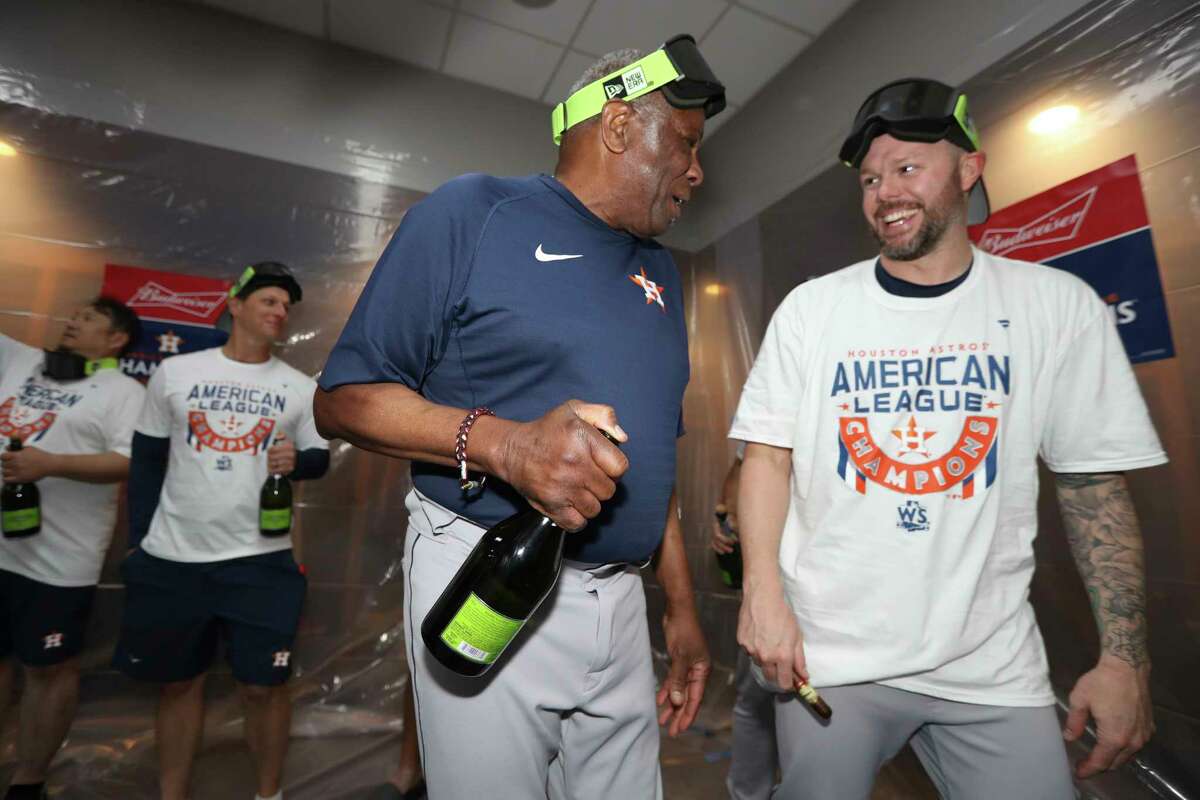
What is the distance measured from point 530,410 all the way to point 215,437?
2006mm

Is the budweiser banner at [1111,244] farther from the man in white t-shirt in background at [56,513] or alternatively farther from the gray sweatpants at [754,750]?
the man in white t-shirt in background at [56,513]

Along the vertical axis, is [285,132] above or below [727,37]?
below

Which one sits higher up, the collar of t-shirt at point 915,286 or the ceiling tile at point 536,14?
the ceiling tile at point 536,14

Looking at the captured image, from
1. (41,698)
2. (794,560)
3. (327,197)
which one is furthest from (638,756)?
(327,197)

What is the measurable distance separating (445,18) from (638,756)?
3.75 metres

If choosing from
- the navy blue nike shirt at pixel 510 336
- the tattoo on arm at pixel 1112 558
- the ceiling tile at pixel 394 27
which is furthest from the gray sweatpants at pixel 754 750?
the ceiling tile at pixel 394 27

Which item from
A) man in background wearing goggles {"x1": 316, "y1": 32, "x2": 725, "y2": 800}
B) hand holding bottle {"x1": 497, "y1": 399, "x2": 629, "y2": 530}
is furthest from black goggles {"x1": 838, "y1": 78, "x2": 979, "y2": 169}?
hand holding bottle {"x1": 497, "y1": 399, "x2": 629, "y2": 530}

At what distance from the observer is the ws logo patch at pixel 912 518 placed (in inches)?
47.3

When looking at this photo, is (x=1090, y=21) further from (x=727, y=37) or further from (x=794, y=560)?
(x=794, y=560)

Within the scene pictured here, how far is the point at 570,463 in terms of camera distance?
0.75 metres

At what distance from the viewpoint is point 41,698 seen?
2.33 meters

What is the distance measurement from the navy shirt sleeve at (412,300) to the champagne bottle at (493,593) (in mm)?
304

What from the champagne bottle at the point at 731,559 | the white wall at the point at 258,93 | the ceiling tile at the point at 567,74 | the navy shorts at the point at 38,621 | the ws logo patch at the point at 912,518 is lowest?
the navy shorts at the point at 38,621

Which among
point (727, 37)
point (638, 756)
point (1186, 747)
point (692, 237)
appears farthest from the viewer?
point (692, 237)
